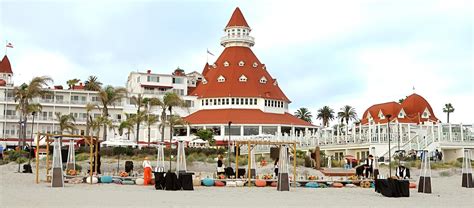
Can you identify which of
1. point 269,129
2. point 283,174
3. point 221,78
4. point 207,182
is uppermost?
point 221,78

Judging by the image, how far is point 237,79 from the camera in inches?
2835

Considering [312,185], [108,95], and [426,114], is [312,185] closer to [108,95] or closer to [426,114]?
[108,95]

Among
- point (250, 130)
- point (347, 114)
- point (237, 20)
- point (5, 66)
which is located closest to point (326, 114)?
point (347, 114)

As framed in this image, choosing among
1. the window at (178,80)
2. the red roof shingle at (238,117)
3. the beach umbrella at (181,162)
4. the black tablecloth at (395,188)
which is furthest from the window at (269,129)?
the black tablecloth at (395,188)

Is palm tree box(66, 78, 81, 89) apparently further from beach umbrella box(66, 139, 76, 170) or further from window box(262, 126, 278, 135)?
→ beach umbrella box(66, 139, 76, 170)

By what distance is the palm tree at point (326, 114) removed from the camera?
334 ft

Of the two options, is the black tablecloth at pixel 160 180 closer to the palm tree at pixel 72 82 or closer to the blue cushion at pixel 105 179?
the blue cushion at pixel 105 179

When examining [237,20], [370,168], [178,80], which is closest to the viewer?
[370,168]

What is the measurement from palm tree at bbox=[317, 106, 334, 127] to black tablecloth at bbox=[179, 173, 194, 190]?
81.7 metres

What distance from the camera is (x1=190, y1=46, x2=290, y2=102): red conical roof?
7075 centimetres

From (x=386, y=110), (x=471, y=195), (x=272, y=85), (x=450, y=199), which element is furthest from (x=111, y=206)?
(x=272, y=85)

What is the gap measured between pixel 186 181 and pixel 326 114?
269ft

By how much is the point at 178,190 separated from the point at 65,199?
585cm

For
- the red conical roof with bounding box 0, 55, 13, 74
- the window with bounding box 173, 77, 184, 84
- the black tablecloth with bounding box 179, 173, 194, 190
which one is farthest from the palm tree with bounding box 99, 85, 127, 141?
the red conical roof with bounding box 0, 55, 13, 74
